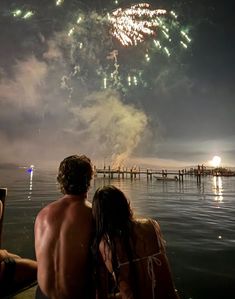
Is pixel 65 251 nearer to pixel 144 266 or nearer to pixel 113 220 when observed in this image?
pixel 113 220

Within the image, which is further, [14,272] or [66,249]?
[14,272]

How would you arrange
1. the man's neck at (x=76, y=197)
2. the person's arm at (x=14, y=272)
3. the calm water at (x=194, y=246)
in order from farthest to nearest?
the calm water at (x=194, y=246) < the person's arm at (x=14, y=272) < the man's neck at (x=76, y=197)

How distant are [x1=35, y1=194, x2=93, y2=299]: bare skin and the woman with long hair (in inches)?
10.4

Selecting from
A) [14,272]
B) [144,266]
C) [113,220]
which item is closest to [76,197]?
[113,220]

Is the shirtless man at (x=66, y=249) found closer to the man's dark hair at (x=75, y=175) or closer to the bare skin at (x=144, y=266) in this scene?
the man's dark hair at (x=75, y=175)

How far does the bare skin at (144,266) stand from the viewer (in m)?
2.71

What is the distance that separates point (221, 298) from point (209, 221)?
923 centimetres

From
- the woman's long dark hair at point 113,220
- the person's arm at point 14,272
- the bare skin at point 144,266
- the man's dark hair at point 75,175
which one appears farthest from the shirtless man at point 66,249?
the person's arm at point 14,272

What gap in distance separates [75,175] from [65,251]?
0.96m

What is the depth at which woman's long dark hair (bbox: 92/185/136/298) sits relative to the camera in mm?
2762

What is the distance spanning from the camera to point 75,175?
349 centimetres

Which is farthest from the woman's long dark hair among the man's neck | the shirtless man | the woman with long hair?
the man's neck

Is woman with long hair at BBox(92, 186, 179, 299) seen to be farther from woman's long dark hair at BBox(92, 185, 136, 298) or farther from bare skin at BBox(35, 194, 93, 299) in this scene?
bare skin at BBox(35, 194, 93, 299)

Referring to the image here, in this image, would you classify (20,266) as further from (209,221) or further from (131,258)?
(209,221)
